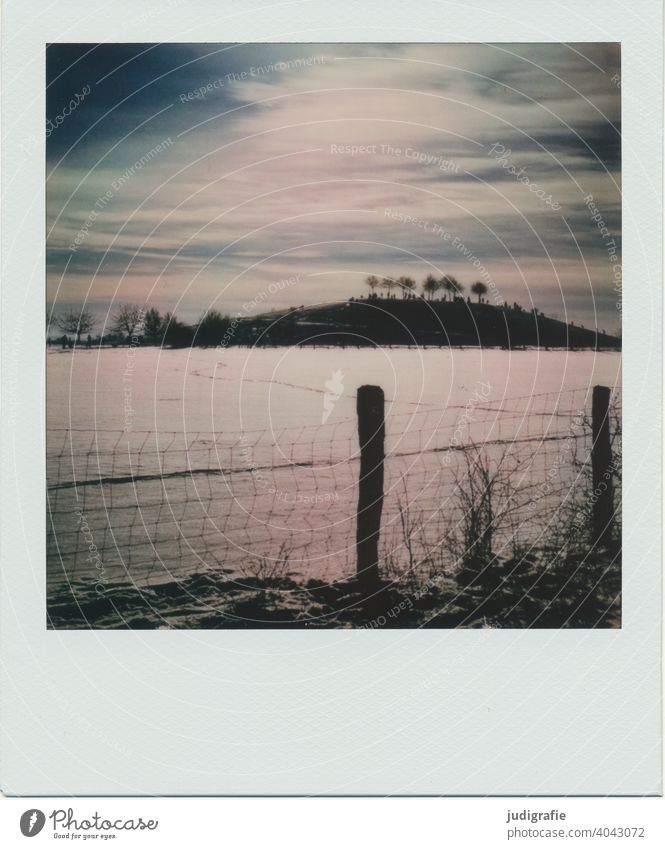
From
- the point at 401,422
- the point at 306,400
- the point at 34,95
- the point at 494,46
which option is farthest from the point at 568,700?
the point at 34,95

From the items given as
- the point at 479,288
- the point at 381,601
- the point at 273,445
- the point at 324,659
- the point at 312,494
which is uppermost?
the point at 479,288

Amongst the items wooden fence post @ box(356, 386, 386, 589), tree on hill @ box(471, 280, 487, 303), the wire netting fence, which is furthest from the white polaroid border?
tree on hill @ box(471, 280, 487, 303)

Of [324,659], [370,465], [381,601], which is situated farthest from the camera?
[370,465]

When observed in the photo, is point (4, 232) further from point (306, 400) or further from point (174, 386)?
point (306, 400)

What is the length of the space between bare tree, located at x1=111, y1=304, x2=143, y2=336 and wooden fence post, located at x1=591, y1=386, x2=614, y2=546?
10.8ft

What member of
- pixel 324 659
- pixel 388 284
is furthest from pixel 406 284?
pixel 324 659

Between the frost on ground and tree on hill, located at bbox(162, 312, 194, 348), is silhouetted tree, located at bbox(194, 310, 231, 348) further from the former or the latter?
the frost on ground

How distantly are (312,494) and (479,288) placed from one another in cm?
189

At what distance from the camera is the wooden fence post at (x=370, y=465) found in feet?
19.8

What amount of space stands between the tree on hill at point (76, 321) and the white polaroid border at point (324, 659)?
161 millimetres

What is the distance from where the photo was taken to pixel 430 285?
606 cm

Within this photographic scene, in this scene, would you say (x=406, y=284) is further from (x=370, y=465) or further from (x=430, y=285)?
(x=370, y=465)

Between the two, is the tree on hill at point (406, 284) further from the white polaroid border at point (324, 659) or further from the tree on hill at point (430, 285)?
the white polaroid border at point (324, 659)

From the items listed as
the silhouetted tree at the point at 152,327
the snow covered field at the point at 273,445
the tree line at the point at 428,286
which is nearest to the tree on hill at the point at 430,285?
the tree line at the point at 428,286
